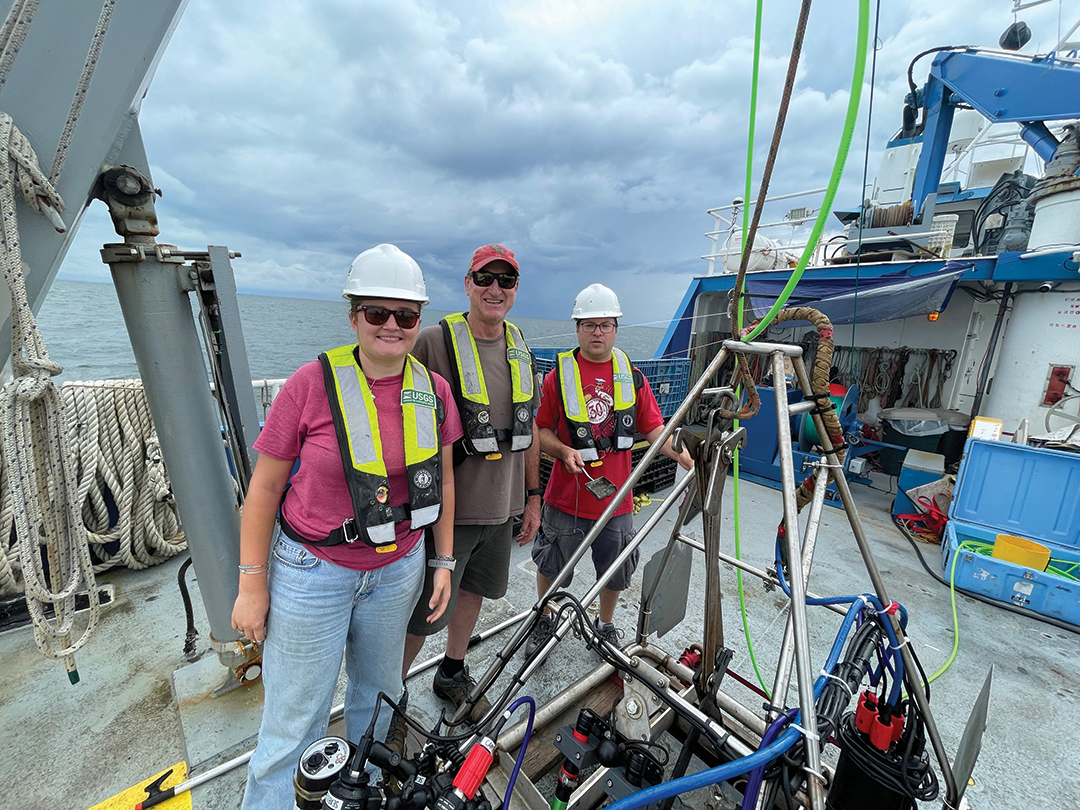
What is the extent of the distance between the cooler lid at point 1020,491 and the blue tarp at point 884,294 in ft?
5.83

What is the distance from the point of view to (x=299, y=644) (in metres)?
1.38

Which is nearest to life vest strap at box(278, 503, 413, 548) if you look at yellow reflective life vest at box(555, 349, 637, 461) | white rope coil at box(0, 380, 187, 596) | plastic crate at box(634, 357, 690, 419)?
yellow reflective life vest at box(555, 349, 637, 461)

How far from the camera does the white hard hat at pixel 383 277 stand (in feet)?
4.47


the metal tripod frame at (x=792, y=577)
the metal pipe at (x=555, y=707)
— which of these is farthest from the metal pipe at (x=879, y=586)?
the metal pipe at (x=555, y=707)

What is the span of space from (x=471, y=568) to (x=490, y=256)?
1464 mm

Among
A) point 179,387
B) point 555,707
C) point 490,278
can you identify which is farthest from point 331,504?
point 555,707

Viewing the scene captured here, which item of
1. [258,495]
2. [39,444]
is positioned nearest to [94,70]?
[39,444]

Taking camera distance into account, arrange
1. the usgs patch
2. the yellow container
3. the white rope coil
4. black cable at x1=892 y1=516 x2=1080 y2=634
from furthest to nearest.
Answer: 1. the yellow container
2. black cable at x1=892 y1=516 x2=1080 y2=634
3. the white rope coil
4. the usgs patch

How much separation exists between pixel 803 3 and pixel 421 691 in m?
2.98

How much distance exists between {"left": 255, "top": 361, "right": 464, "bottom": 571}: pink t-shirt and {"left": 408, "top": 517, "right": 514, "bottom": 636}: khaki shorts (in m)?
0.40

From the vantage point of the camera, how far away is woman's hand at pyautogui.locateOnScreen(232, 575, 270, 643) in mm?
1346

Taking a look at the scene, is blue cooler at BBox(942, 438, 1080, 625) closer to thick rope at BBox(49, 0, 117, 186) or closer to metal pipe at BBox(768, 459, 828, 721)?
metal pipe at BBox(768, 459, 828, 721)

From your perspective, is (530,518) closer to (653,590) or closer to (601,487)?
(601,487)

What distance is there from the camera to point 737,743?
1.12 m
